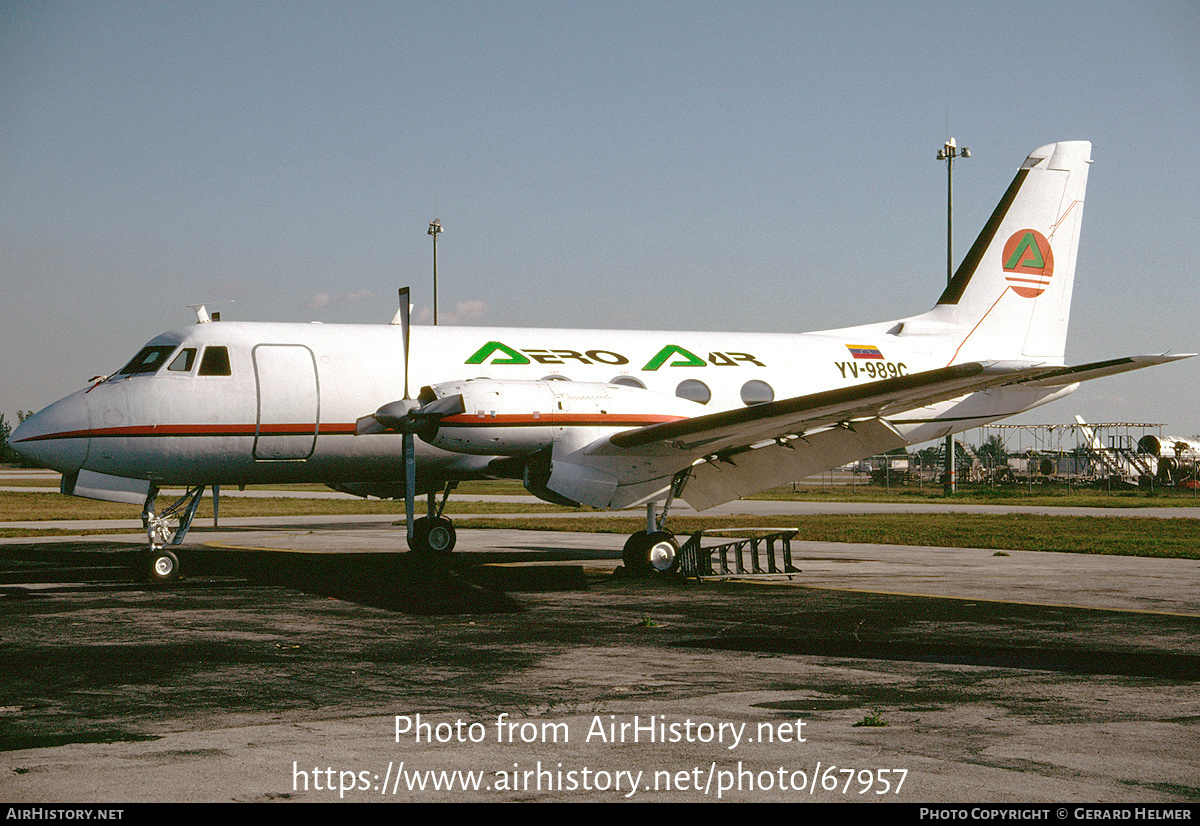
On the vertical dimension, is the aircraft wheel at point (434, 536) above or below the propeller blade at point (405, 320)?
below

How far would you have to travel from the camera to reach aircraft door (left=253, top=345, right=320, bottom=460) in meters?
17.0

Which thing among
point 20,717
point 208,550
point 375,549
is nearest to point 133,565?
point 208,550

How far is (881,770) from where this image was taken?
5961mm

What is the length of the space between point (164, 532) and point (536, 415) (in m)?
5.89

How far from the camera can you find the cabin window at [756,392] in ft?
65.0

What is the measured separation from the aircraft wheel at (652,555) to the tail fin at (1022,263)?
8.30m

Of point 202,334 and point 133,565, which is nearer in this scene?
point 202,334

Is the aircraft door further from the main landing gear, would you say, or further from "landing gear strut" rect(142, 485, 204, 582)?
the main landing gear

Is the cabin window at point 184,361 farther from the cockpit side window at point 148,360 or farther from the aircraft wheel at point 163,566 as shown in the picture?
the aircraft wheel at point 163,566

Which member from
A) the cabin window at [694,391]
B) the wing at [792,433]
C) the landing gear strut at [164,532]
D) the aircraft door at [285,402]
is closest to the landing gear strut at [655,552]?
the wing at [792,433]

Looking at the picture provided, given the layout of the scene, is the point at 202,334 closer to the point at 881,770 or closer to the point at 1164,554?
the point at 881,770

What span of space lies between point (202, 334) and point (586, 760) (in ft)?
42.1

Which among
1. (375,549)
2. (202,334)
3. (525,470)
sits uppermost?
(202,334)

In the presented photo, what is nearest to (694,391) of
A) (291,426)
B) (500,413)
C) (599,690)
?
(500,413)
